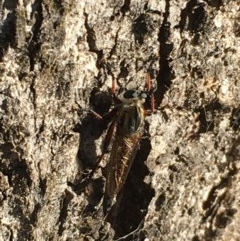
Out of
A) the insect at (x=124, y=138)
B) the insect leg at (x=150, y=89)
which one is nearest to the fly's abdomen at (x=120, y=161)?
the insect at (x=124, y=138)

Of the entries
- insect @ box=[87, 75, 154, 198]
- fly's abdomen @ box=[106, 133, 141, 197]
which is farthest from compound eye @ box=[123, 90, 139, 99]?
fly's abdomen @ box=[106, 133, 141, 197]

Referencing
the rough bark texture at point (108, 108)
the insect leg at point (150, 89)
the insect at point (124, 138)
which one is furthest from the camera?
the insect at point (124, 138)

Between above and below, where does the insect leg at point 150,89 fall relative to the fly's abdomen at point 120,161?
above

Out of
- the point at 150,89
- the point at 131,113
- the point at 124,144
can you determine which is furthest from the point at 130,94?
the point at 124,144

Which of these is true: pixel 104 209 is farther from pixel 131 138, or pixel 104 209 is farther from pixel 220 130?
pixel 220 130

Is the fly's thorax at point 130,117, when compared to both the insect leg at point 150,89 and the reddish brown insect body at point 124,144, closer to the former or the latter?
the reddish brown insect body at point 124,144

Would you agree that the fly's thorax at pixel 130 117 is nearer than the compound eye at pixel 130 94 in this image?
No

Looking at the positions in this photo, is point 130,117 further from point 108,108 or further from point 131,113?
point 108,108
